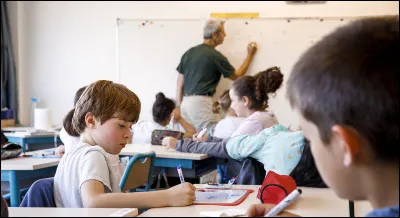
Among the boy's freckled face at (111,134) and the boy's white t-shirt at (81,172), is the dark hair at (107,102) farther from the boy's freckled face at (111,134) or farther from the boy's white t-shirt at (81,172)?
the boy's white t-shirt at (81,172)

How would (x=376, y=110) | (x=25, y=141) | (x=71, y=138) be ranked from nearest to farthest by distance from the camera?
(x=376, y=110), (x=71, y=138), (x=25, y=141)

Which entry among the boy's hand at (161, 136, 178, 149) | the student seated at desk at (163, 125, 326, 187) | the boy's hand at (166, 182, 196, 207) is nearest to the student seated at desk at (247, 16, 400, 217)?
the boy's hand at (166, 182, 196, 207)

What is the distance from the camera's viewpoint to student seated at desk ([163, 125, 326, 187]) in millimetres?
2033

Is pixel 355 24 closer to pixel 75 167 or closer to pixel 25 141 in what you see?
pixel 75 167

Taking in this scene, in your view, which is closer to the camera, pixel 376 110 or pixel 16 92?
pixel 376 110

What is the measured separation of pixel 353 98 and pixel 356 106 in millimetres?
12

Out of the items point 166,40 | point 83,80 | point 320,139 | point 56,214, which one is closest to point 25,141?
point 83,80

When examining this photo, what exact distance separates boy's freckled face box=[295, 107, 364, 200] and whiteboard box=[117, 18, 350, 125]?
4741mm

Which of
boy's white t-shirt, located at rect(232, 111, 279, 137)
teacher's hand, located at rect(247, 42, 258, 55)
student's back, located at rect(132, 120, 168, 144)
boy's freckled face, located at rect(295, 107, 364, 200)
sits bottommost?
student's back, located at rect(132, 120, 168, 144)

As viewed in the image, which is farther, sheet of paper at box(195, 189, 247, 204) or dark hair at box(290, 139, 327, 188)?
dark hair at box(290, 139, 327, 188)

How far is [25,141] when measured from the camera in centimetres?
489

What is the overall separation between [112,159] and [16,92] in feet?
16.5

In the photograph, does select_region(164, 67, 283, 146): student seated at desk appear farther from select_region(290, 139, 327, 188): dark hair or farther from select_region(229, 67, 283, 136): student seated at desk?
select_region(290, 139, 327, 188): dark hair

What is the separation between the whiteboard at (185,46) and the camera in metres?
5.63
